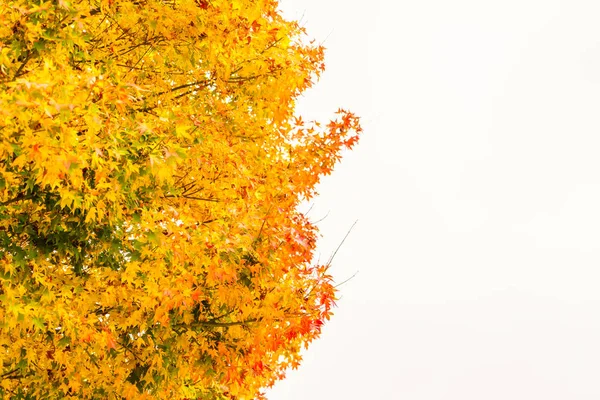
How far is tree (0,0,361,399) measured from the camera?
7309mm

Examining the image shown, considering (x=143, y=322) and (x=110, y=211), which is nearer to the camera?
(x=110, y=211)

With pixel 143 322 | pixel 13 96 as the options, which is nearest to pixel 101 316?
pixel 143 322

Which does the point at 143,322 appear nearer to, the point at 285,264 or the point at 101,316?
the point at 101,316

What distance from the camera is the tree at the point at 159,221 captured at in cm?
731

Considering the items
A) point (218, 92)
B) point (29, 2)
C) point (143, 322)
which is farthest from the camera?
point (218, 92)

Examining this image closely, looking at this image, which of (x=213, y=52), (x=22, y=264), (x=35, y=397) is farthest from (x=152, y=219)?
(x=35, y=397)

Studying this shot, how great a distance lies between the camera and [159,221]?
8.48 meters

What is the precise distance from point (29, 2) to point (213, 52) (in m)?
2.55

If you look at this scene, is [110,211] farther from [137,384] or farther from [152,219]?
[137,384]

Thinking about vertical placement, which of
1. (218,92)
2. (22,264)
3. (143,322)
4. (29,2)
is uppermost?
(218,92)

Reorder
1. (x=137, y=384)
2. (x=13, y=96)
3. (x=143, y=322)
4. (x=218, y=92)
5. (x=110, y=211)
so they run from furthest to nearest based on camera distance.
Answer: (x=218, y=92) < (x=137, y=384) < (x=143, y=322) < (x=110, y=211) < (x=13, y=96)

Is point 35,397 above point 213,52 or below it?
below

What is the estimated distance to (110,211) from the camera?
7.94 metres

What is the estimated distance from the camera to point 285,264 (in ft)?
29.8
